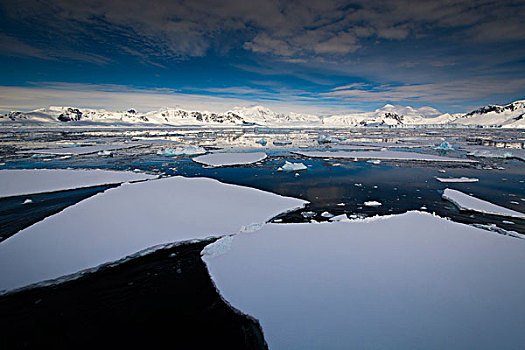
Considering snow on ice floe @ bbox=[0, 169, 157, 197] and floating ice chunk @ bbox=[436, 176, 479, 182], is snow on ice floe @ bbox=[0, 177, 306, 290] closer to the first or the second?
snow on ice floe @ bbox=[0, 169, 157, 197]

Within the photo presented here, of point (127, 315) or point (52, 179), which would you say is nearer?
point (127, 315)

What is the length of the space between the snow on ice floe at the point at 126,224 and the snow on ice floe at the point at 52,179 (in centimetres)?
222

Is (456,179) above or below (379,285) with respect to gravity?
above

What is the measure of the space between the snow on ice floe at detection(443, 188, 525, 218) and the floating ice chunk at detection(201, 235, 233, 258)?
20.2ft

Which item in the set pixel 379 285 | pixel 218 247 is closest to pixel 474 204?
pixel 379 285

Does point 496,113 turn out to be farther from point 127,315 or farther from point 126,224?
point 127,315

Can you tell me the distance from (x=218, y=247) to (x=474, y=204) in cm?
686

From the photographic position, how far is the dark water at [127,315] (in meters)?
2.83

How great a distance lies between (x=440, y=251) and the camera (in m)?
4.06

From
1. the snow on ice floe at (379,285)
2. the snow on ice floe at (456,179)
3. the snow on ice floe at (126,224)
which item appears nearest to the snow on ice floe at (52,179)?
the snow on ice floe at (126,224)

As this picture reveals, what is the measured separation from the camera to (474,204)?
268 inches

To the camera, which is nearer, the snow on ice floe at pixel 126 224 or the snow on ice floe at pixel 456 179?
the snow on ice floe at pixel 126 224

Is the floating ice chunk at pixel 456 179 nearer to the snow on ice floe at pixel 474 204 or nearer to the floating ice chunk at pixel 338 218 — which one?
the snow on ice floe at pixel 474 204

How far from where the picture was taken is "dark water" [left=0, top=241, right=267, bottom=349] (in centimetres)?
283
